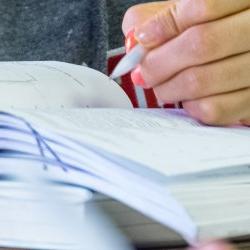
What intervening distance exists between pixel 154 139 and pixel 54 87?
0.67 ft

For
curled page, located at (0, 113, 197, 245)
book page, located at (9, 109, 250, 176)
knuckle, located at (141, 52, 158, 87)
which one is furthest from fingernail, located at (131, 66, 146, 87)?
curled page, located at (0, 113, 197, 245)

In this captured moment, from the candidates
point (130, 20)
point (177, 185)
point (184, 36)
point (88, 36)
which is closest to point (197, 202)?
point (177, 185)

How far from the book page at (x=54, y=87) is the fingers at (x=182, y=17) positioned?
94 millimetres

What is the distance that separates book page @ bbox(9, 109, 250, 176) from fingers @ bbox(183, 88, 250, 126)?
0.06 metres

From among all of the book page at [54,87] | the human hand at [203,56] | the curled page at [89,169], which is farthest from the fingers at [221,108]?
the curled page at [89,169]

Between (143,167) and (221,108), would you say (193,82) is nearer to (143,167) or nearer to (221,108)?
(221,108)

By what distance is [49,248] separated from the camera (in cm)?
40

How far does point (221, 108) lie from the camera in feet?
2.01

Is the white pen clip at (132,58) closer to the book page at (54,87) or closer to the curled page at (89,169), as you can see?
the book page at (54,87)

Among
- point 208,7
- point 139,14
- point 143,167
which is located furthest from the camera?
point 139,14

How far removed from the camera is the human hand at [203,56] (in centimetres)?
58

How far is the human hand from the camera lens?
1.91ft

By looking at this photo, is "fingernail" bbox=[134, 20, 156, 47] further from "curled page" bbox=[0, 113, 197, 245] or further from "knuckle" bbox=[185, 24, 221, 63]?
"curled page" bbox=[0, 113, 197, 245]

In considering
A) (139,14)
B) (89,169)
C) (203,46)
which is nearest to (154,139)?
(89,169)
